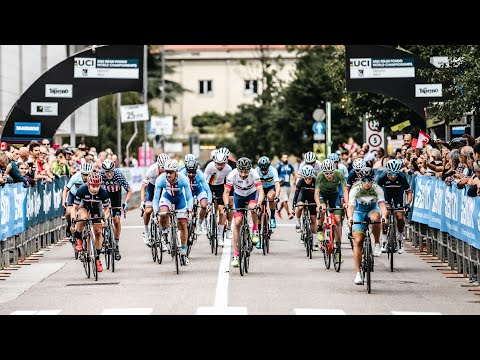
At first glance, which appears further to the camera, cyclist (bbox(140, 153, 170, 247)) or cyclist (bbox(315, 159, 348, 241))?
cyclist (bbox(140, 153, 170, 247))

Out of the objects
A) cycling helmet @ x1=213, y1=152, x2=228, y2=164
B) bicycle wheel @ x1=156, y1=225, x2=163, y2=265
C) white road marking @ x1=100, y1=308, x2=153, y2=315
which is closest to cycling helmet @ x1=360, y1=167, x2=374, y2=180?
white road marking @ x1=100, y1=308, x2=153, y2=315

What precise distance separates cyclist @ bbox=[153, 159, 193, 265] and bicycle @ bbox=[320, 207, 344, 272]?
239 cm

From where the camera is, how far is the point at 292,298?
17438 millimetres

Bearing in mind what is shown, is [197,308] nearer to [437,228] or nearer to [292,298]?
[292,298]

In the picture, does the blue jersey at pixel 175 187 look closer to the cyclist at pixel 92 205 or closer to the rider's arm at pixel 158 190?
the rider's arm at pixel 158 190

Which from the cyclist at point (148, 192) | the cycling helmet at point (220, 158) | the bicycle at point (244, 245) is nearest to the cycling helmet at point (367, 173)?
the bicycle at point (244, 245)

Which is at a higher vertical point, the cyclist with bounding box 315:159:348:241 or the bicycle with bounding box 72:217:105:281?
the cyclist with bounding box 315:159:348:241

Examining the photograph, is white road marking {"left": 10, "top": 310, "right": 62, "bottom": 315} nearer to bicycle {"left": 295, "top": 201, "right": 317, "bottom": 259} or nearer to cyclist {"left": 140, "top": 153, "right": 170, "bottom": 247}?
cyclist {"left": 140, "top": 153, "right": 170, "bottom": 247}

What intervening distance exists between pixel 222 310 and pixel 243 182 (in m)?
6.25

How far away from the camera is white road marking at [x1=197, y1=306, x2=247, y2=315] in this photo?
15.6 m

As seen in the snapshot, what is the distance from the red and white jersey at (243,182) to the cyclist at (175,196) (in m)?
0.77
